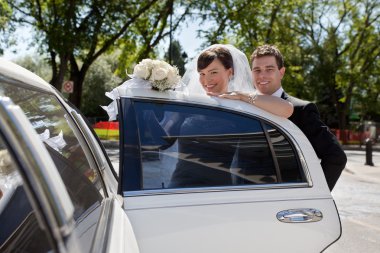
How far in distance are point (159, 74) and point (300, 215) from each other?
3.26 feet

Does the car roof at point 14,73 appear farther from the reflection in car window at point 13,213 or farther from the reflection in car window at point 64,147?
the reflection in car window at point 13,213

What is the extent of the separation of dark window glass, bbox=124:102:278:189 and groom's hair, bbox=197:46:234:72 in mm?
787

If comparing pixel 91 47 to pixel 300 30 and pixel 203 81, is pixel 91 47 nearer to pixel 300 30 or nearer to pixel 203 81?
pixel 203 81

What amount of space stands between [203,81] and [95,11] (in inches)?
658

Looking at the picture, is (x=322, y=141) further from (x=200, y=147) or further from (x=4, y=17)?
(x=4, y=17)

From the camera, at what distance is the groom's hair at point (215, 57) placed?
2.95m

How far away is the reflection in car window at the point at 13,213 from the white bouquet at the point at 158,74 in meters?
0.79

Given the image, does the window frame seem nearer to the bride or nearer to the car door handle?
the bride

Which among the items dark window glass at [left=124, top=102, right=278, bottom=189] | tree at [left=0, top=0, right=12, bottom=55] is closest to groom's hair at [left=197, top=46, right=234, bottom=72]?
dark window glass at [left=124, top=102, right=278, bottom=189]

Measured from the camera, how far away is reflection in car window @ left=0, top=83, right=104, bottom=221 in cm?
168

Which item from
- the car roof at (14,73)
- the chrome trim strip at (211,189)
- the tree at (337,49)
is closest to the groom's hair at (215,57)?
the chrome trim strip at (211,189)

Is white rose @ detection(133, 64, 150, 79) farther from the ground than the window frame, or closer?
farther from the ground

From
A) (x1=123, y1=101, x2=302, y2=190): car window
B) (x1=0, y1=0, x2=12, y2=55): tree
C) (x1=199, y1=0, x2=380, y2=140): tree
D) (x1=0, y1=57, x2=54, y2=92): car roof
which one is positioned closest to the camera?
(x1=0, y1=57, x2=54, y2=92): car roof

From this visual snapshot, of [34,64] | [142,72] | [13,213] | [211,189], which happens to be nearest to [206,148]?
[211,189]
